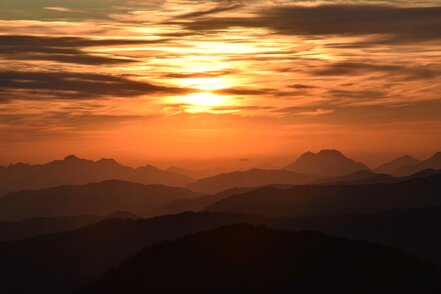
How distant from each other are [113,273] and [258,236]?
36.3 m

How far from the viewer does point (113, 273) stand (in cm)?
16025

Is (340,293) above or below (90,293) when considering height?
above

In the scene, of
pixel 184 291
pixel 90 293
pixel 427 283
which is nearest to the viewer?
pixel 427 283

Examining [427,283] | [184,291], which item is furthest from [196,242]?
[427,283]

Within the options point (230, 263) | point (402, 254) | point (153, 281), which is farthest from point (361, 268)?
point (153, 281)

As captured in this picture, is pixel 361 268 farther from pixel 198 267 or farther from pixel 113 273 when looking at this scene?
pixel 113 273

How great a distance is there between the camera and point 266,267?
→ 457 ft

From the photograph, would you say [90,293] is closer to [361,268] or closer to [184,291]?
[184,291]

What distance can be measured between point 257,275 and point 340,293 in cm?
2732

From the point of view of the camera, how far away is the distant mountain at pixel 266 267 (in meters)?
115

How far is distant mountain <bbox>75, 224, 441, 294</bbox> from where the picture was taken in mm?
114562

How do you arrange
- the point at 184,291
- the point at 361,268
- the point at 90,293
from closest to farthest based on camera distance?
the point at 361,268 → the point at 184,291 → the point at 90,293

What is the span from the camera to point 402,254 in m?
125

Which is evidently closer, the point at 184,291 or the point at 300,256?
the point at 184,291
